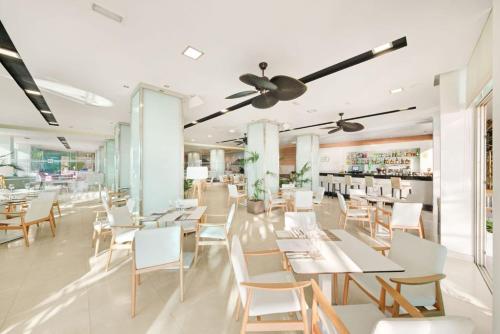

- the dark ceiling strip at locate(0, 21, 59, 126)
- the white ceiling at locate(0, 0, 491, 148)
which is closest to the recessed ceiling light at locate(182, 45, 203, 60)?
the white ceiling at locate(0, 0, 491, 148)

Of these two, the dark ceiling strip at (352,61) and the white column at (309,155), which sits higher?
the dark ceiling strip at (352,61)

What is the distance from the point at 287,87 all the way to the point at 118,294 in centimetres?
333

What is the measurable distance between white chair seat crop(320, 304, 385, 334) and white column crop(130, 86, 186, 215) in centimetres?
361

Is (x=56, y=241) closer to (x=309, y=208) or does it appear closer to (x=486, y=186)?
(x=309, y=208)

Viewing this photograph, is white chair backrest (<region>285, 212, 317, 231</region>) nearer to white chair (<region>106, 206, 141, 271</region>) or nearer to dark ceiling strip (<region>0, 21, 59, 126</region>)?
white chair (<region>106, 206, 141, 271</region>)

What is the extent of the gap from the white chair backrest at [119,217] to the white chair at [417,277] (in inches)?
127

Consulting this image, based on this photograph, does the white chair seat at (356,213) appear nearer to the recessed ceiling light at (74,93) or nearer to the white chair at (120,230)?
the white chair at (120,230)

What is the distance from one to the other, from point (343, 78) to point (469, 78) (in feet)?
5.96

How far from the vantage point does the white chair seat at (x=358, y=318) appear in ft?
4.00

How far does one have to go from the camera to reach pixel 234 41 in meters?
2.48

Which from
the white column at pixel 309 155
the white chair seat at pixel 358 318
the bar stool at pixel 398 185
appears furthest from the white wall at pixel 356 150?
the white chair seat at pixel 358 318

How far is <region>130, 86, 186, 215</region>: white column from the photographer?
12.3ft

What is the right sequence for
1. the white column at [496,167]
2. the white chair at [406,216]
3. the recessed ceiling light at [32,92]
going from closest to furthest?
1. the white column at [496,167]
2. the white chair at [406,216]
3. the recessed ceiling light at [32,92]

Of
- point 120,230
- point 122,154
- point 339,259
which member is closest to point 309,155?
point 122,154
